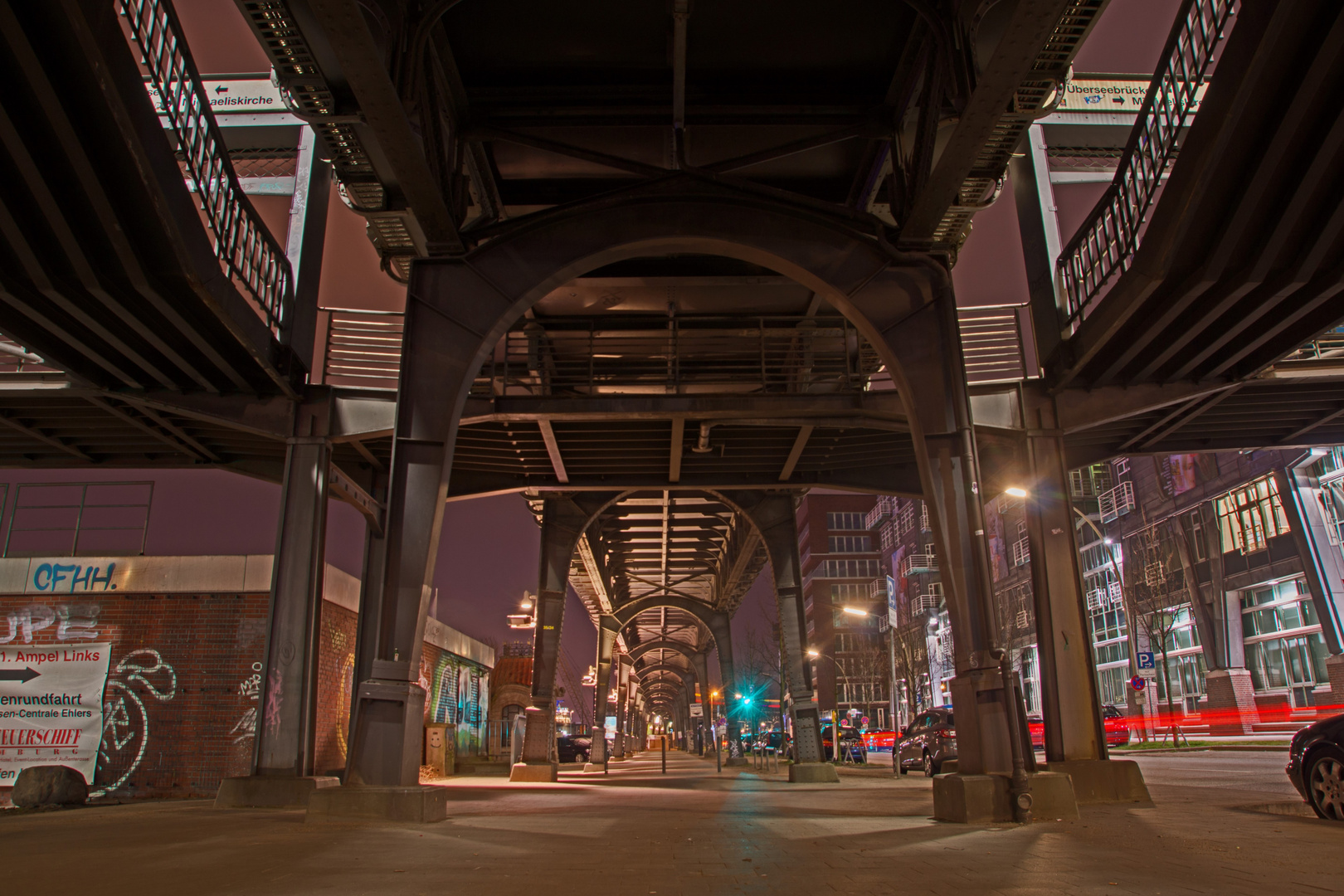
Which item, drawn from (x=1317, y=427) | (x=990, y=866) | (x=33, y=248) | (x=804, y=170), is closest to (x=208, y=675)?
(x=33, y=248)

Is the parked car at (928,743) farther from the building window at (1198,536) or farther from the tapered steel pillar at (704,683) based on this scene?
the tapered steel pillar at (704,683)

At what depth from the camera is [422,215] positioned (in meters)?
10.9

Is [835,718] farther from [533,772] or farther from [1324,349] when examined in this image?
[1324,349]

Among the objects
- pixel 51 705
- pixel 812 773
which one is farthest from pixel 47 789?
pixel 812 773

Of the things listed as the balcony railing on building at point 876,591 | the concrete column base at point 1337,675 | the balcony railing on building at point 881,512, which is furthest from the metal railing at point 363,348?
the balcony railing on building at point 881,512

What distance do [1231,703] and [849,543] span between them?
7426 cm

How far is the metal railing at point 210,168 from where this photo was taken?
9.71 m

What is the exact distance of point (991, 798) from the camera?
29.7 ft

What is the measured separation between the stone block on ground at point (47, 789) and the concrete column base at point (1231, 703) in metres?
47.1

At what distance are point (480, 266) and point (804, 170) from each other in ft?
19.4

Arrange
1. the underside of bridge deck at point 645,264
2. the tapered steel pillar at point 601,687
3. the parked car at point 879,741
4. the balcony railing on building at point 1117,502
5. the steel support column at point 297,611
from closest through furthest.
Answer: the underside of bridge deck at point 645,264 < the steel support column at point 297,611 < the tapered steel pillar at point 601,687 < the balcony railing on building at point 1117,502 < the parked car at point 879,741

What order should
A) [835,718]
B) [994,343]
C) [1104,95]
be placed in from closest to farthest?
[994,343]
[1104,95]
[835,718]

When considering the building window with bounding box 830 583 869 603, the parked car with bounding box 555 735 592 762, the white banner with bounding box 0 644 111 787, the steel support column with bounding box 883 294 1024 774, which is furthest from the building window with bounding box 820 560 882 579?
the steel support column with bounding box 883 294 1024 774

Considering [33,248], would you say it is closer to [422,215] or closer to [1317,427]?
[422,215]
